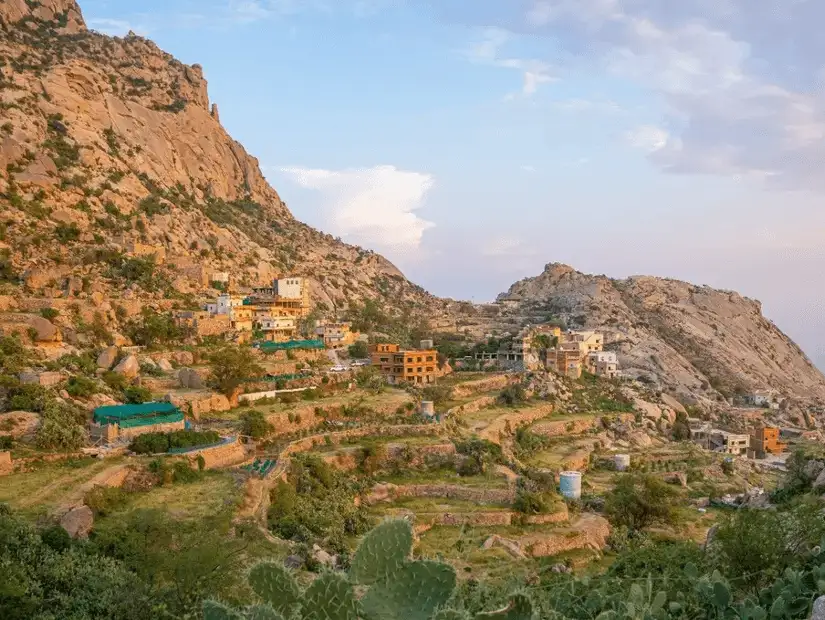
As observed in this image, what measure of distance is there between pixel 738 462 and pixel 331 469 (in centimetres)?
2583

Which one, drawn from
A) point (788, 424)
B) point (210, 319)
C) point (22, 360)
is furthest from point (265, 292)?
point (788, 424)

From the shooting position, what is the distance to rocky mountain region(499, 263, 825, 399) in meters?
66.4

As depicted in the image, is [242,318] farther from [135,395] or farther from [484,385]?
[135,395]

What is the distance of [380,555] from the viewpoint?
527 centimetres

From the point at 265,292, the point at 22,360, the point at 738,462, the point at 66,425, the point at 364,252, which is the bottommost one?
the point at 738,462

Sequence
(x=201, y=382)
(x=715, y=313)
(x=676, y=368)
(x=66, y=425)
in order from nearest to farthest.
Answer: (x=66, y=425)
(x=201, y=382)
(x=676, y=368)
(x=715, y=313)

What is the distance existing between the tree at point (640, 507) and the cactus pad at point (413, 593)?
2355cm

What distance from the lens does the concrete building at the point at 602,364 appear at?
Result: 5709cm

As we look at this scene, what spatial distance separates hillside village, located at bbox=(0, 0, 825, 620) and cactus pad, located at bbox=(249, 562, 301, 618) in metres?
0.02

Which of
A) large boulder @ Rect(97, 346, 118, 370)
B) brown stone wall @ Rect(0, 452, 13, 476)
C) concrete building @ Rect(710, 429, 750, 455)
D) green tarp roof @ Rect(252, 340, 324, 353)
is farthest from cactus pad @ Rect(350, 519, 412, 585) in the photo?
concrete building @ Rect(710, 429, 750, 455)

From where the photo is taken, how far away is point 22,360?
2538 cm

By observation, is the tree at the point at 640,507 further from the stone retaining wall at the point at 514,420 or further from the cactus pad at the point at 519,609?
the cactus pad at the point at 519,609

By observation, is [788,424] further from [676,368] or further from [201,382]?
[201,382]

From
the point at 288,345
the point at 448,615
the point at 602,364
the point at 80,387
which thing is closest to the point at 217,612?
the point at 448,615
